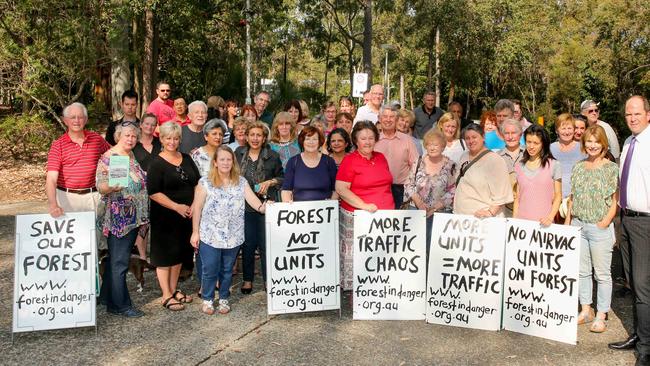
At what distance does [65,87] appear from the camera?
1448 centimetres

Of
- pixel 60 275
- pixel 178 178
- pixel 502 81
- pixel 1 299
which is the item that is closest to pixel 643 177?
pixel 178 178

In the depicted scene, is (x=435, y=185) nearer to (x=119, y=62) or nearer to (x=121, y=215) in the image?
(x=121, y=215)

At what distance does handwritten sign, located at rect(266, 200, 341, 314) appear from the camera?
566 centimetres

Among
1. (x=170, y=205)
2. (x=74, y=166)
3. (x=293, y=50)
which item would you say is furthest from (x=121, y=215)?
(x=293, y=50)

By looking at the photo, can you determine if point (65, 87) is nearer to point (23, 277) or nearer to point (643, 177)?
point (23, 277)

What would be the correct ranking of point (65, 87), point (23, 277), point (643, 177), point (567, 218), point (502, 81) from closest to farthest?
point (643, 177) < point (23, 277) < point (567, 218) < point (65, 87) < point (502, 81)

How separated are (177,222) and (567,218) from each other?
146 inches

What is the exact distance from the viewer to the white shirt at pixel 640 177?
470 centimetres

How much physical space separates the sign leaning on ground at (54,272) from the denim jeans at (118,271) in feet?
0.84

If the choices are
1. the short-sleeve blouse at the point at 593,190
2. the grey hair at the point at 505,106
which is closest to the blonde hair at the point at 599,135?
the short-sleeve blouse at the point at 593,190

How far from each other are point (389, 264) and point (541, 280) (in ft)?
4.49

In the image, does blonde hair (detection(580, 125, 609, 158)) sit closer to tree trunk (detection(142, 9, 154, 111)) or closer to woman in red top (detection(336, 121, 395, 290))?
woman in red top (detection(336, 121, 395, 290))

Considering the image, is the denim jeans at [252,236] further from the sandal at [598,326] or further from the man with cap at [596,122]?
the man with cap at [596,122]

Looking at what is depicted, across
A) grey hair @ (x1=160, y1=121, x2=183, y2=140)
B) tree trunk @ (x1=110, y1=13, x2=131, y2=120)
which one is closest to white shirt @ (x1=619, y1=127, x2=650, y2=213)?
grey hair @ (x1=160, y1=121, x2=183, y2=140)
